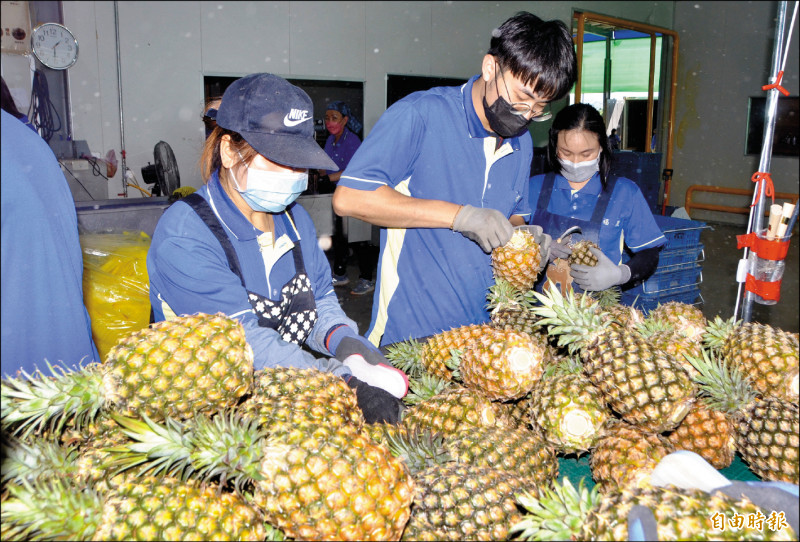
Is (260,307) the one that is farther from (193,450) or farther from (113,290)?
(113,290)

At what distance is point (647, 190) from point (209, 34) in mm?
6366

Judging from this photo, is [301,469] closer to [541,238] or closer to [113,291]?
[541,238]

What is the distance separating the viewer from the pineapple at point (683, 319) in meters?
1.99

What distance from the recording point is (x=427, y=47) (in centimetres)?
1060

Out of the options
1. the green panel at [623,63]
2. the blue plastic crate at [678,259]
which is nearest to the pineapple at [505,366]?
the blue plastic crate at [678,259]

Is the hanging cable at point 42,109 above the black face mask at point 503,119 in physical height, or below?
above

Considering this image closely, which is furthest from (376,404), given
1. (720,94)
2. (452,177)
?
(720,94)

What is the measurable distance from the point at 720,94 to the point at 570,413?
16.1m

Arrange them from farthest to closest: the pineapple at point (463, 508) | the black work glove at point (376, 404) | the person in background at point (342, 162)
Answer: the person in background at point (342, 162) < the black work glove at point (376, 404) < the pineapple at point (463, 508)

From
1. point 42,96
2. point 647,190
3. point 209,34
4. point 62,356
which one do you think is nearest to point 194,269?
point 62,356

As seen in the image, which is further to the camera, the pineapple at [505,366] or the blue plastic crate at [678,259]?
the blue plastic crate at [678,259]

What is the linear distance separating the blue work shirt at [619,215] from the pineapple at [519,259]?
3.79 feet

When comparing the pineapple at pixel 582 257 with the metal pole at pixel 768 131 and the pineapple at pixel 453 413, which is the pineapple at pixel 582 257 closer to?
the metal pole at pixel 768 131

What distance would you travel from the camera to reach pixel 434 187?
257 cm
